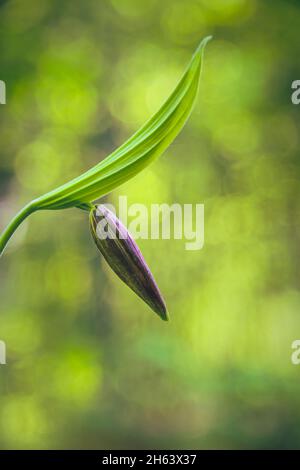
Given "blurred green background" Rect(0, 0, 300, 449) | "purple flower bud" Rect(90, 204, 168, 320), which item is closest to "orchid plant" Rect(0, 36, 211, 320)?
"purple flower bud" Rect(90, 204, 168, 320)

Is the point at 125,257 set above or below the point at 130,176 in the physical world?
below

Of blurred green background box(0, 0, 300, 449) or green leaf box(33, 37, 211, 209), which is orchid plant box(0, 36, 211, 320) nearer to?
green leaf box(33, 37, 211, 209)

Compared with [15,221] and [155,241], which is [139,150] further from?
[155,241]

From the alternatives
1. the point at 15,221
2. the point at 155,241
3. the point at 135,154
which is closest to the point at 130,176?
the point at 135,154

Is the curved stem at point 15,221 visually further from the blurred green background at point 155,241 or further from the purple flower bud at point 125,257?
the blurred green background at point 155,241

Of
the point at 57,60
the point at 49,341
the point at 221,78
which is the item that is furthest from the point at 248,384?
the point at 57,60

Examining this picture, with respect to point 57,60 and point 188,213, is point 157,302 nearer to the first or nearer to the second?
point 188,213
